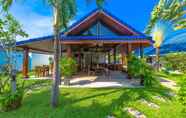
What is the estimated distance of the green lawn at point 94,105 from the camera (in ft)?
35.6

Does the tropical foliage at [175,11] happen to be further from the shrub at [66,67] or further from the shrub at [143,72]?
the shrub at [66,67]

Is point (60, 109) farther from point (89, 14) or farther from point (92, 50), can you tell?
point (92, 50)

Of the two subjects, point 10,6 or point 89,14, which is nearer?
point 10,6

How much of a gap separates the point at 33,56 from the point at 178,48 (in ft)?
83.8

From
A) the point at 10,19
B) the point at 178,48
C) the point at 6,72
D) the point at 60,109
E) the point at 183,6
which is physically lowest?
the point at 60,109

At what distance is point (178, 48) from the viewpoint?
1948 centimetres

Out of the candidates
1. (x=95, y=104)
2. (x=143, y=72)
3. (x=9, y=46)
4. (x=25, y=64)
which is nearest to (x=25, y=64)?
(x=25, y=64)

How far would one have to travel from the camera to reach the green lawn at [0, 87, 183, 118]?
10.8 metres

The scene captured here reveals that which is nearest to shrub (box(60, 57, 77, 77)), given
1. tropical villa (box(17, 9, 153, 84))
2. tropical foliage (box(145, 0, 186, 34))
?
tropical villa (box(17, 9, 153, 84))

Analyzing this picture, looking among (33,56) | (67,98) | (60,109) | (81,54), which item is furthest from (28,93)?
(33,56)

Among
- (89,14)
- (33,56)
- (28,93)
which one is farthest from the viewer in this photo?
(33,56)

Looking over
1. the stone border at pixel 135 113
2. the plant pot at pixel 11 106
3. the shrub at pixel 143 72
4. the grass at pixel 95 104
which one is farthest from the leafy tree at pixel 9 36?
the shrub at pixel 143 72

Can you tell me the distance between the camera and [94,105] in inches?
463

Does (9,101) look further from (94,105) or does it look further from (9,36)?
(94,105)
